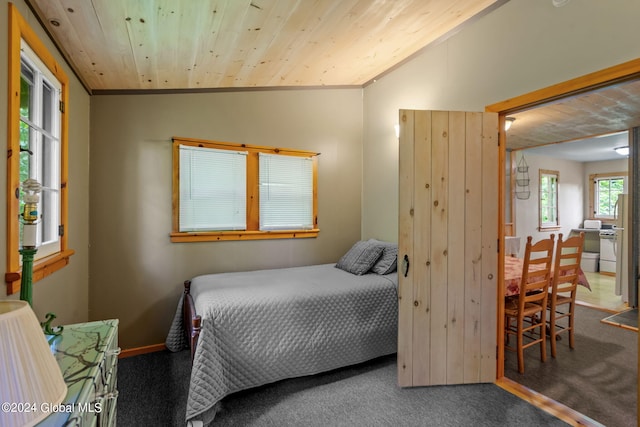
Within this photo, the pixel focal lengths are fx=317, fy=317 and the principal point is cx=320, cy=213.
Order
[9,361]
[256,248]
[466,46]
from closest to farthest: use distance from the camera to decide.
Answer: [9,361]
[466,46]
[256,248]

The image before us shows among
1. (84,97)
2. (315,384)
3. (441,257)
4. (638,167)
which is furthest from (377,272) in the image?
(638,167)

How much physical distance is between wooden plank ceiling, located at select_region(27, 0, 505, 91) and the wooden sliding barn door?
78 cm

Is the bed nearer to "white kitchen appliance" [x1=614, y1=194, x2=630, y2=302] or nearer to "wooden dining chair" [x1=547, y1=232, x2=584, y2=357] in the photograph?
"wooden dining chair" [x1=547, y1=232, x2=584, y2=357]

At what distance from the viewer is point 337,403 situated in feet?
7.20

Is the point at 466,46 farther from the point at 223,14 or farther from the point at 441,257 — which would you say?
the point at 223,14

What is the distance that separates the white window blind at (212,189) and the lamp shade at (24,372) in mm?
2500

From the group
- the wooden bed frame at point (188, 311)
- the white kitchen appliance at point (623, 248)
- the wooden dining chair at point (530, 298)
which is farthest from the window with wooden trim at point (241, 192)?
the white kitchen appliance at point (623, 248)

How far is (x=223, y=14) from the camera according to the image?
1.93 m

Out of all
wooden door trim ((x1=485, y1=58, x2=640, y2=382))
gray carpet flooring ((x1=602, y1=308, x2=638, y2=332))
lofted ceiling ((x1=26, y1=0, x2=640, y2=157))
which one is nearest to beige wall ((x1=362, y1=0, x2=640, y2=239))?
wooden door trim ((x1=485, y1=58, x2=640, y2=382))

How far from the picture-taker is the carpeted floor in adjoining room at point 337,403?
2.01 meters

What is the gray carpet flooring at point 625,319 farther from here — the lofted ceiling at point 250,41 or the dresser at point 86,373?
the dresser at point 86,373

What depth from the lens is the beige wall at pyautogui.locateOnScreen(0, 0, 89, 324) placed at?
185cm

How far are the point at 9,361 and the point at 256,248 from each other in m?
2.86

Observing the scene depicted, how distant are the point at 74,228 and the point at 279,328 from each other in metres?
1.77
